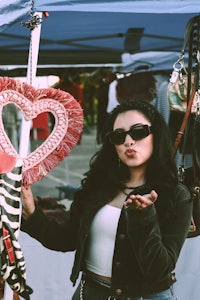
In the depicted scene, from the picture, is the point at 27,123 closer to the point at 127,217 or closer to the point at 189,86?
the point at 127,217

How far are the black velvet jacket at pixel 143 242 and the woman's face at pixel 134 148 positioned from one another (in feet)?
0.59

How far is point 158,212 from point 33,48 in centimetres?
94

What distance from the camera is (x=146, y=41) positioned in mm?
6582

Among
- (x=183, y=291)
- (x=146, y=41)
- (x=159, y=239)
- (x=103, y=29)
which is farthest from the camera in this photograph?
(x=146, y=41)

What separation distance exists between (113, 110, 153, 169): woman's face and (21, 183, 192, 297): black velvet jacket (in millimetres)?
A: 180

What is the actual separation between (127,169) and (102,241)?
34 cm

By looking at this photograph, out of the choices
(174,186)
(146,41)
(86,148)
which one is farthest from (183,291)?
(86,148)

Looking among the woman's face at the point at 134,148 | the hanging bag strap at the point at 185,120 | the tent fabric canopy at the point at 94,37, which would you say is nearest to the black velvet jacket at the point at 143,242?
the woman's face at the point at 134,148

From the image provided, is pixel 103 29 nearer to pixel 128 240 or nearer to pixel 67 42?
pixel 67 42

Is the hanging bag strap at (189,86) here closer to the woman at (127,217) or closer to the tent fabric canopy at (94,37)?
the woman at (127,217)

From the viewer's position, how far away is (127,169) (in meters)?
2.46

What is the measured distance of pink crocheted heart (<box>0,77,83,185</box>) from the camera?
7.91 ft

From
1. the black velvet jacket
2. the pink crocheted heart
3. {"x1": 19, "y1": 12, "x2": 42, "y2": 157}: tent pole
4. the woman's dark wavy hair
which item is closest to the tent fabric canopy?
{"x1": 19, "y1": 12, "x2": 42, "y2": 157}: tent pole

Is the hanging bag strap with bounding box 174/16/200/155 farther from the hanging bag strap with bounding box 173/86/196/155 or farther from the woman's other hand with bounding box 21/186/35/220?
the woman's other hand with bounding box 21/186/35/220
